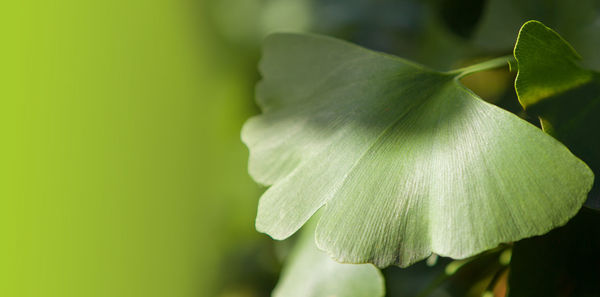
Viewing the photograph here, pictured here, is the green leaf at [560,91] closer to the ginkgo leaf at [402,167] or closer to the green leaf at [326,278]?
the ginkgo leaf at [402,167]

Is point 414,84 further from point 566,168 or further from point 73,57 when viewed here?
point 73,57

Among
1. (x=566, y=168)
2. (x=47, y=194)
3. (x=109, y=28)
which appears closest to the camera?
(x=566, y=168)

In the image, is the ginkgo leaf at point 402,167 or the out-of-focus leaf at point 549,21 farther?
the out-of-focus leaf at point 549,21

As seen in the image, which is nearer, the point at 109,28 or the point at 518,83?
the point at 518,83

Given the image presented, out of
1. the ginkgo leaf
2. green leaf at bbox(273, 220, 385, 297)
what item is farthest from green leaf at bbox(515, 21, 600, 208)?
green leaf at bbox(273, 220, 385, 297)

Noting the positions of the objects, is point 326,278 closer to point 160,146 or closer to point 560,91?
point 560,91

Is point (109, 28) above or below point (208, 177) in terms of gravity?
above

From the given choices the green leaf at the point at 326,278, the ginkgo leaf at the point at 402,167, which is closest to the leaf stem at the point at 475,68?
the ginkgo leaf at the point at 402,167

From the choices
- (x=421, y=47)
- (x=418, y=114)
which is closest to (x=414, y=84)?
(x=418, y=114)
